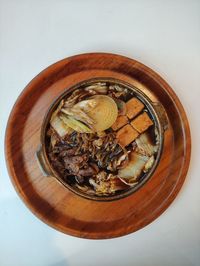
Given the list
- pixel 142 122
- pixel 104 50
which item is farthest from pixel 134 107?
pixel 104 50

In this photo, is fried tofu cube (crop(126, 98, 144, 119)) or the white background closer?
fried tofu cube (crop(126, 98, 144, 119))

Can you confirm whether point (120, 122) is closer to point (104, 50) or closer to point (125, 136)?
point (125, 136)

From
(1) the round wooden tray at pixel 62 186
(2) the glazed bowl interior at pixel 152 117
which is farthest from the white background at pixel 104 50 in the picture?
(2) the glazed bowl interior at pixel 152 117

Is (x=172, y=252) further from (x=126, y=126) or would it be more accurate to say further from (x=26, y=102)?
(x=26, y=102)

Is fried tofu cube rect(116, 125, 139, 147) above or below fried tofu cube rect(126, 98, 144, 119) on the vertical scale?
below

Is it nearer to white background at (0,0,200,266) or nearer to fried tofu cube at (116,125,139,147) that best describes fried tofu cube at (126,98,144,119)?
fried tofu cube at (116,125,139,147)

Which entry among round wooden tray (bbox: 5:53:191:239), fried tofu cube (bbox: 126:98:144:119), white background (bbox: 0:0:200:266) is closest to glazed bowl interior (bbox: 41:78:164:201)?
fried tofu cube (bbox: 126:98:144:119)
